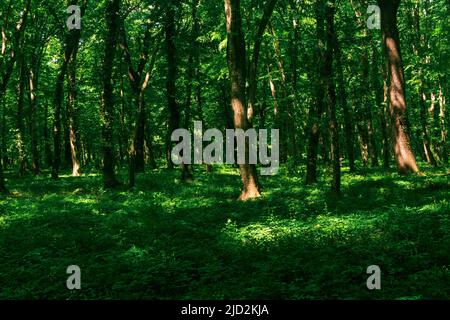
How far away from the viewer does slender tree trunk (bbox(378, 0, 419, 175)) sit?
18.3 metres

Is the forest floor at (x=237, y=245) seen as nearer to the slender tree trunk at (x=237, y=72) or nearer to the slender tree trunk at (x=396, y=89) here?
the slender tree trunk at (x=237, y=72)

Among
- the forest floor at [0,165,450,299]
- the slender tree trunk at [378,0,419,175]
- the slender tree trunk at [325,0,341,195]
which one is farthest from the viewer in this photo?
the slender tree trunk at [378,0,419,175]

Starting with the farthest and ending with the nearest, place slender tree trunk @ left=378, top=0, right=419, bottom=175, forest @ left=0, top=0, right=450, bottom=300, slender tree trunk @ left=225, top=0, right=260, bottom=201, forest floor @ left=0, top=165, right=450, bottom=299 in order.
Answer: slender tree trunk @ left=378, top=0, right=419, bottom=175 → slender tree trunk @ left=225, top=0, right=260, bottom=201 → forest @ left=0, top=0, right=450, bottom=300 → forest floor @ left=0, top=165, right=450, bottom=299

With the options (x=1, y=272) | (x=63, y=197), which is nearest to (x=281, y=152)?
(x=63, y=197)

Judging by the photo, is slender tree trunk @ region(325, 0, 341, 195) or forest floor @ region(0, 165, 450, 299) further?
slender tree trunk @ region(325, 0, 341, 195)

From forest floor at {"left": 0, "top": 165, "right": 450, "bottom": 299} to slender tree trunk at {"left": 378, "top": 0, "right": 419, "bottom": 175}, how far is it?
2.35 metres

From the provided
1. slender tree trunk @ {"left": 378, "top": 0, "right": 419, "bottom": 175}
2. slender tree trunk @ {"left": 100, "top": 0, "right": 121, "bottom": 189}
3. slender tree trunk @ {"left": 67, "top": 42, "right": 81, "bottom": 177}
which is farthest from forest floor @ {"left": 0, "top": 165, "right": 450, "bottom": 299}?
slender tree trunk @ {"left": 67, "top": 42, "right": 81, "bottom": 177}

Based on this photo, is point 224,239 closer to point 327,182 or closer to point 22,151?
point 327,182

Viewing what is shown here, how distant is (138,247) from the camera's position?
984cm

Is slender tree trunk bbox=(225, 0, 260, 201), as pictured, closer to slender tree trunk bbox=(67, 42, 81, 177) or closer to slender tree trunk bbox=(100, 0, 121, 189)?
slender tree trunk bbox=(100, 0, 121, 189)

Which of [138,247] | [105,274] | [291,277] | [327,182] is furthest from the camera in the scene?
[327,182]

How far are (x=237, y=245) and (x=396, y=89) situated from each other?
41.6 ft

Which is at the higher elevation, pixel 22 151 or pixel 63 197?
pixel 22 151
